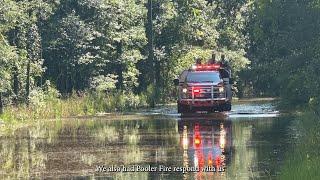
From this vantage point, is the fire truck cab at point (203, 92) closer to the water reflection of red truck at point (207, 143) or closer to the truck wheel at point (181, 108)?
the truck wheel at point (181, 108)

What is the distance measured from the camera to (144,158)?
53.2ft

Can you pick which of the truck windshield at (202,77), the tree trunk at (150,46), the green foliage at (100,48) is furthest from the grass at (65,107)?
the truck windshield at (202,77)

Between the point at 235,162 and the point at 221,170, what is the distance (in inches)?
48.9

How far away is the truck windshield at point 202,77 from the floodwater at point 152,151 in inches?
247

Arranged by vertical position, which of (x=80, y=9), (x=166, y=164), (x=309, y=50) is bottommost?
(x=166, y=164)

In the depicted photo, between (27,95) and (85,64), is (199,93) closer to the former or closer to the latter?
(27,95)

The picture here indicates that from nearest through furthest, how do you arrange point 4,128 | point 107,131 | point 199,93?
point 107,131
point 4,128
point 199,93

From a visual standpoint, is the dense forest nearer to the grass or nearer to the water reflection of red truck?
the grass

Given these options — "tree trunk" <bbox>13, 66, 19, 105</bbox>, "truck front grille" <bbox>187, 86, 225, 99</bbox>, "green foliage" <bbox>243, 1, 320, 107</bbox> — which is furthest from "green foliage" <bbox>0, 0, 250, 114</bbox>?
"green foliage" <bbox>243, 1, 320, 107</bbox>

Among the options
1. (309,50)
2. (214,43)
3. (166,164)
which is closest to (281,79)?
(309,50)

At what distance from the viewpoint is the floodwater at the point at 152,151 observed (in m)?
13.8

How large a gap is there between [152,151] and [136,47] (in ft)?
125

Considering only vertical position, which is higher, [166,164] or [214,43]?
[214,43]

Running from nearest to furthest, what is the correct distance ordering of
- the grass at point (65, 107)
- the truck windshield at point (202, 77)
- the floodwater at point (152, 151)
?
the floodwater at point (152, 151)
the grass at point (65, 107)
the truck windshield at point (202, 77)
